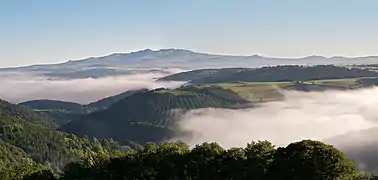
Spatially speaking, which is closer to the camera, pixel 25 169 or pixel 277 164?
pixel 277 164

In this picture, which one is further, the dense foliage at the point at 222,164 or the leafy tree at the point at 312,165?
the dense foliage at the point at 222,164

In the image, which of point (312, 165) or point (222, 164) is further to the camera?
point (222, 164)

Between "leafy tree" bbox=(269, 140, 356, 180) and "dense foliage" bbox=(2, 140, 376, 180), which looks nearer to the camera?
"leafy tree" bbox=(269, 140, 356, 180)

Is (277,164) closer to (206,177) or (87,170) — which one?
(206,177)

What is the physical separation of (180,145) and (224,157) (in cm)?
822

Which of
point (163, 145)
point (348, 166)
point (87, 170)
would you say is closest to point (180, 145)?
point (163, 145)

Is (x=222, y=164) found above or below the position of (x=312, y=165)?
below

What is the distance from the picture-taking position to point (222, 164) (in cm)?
5731

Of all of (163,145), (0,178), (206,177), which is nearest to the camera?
(206,177)

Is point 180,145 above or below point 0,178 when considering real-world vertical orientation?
above

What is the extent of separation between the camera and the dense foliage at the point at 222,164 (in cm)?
5338

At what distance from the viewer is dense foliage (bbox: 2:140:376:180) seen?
175 feet

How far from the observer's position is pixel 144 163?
59.8 m

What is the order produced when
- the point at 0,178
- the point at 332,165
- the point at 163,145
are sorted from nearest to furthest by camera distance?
the point at 332,165 < the point at 163,145 < the point at 0,178
